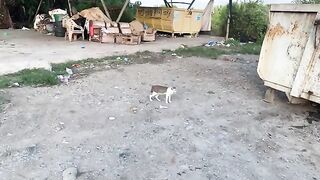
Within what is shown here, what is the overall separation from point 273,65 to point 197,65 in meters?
2.83

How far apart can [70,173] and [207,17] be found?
1202 centimetres

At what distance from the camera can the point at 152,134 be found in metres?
3.52

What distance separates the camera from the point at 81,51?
27.0 feet

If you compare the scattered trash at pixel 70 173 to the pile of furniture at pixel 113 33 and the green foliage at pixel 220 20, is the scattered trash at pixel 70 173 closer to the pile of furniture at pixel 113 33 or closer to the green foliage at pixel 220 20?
the pile of furniture at pixel 113 33

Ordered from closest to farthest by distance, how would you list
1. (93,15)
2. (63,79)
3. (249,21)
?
(63,79) → (93,15) → (249,21)

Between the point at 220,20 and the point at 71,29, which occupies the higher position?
the point at 220,20

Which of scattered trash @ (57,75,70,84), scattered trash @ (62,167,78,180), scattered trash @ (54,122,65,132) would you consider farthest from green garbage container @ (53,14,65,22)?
scattered trash @ (62,167,78,180)

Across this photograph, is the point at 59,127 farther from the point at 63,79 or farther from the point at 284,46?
the point at 284,46

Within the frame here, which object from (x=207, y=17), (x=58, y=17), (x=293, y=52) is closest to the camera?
(x=293, y=52)

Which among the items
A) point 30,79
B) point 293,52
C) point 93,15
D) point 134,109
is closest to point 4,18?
point 93,15

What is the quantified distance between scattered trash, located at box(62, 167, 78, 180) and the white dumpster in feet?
9.50

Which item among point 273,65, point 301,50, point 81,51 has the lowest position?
point 81,51

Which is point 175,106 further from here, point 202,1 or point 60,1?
point 60,1

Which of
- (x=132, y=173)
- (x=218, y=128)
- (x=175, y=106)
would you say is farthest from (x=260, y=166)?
(x=175, y=106)
